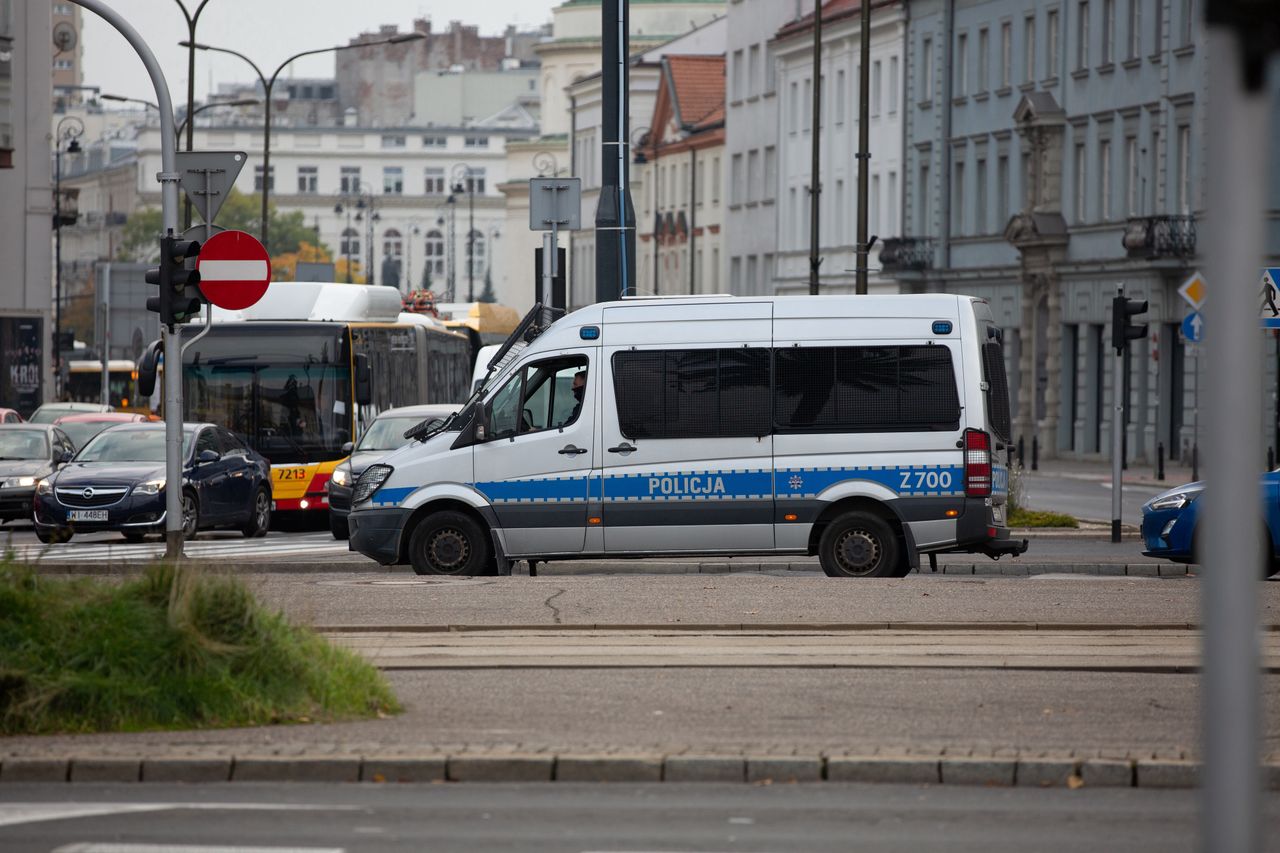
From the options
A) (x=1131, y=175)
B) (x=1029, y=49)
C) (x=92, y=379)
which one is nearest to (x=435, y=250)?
(x=92, y=379)

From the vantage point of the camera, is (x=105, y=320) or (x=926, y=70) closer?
(x=105, y=320)

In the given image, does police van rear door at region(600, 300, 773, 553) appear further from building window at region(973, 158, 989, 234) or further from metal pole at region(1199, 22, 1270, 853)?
building window at region(973, 158, 989, 234)

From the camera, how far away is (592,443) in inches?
785

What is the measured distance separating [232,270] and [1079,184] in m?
46.8

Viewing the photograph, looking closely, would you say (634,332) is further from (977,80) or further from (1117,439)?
(977,80)

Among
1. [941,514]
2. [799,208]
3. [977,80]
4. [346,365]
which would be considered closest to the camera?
[941,514]

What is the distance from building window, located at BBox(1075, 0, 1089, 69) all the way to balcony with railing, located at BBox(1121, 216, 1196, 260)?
7.27 meters

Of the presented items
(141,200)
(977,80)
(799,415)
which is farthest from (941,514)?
(141,200)

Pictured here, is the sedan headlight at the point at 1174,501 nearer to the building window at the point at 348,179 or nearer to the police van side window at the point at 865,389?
the police van side window at the point at 865,389

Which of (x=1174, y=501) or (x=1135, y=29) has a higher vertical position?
(x=1135, y=29)

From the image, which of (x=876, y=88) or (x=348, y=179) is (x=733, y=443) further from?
(x=348, y=179)

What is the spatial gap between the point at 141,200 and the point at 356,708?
528 ft

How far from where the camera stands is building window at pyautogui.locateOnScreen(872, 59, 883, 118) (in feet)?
257

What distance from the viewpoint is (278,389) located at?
103 ft
